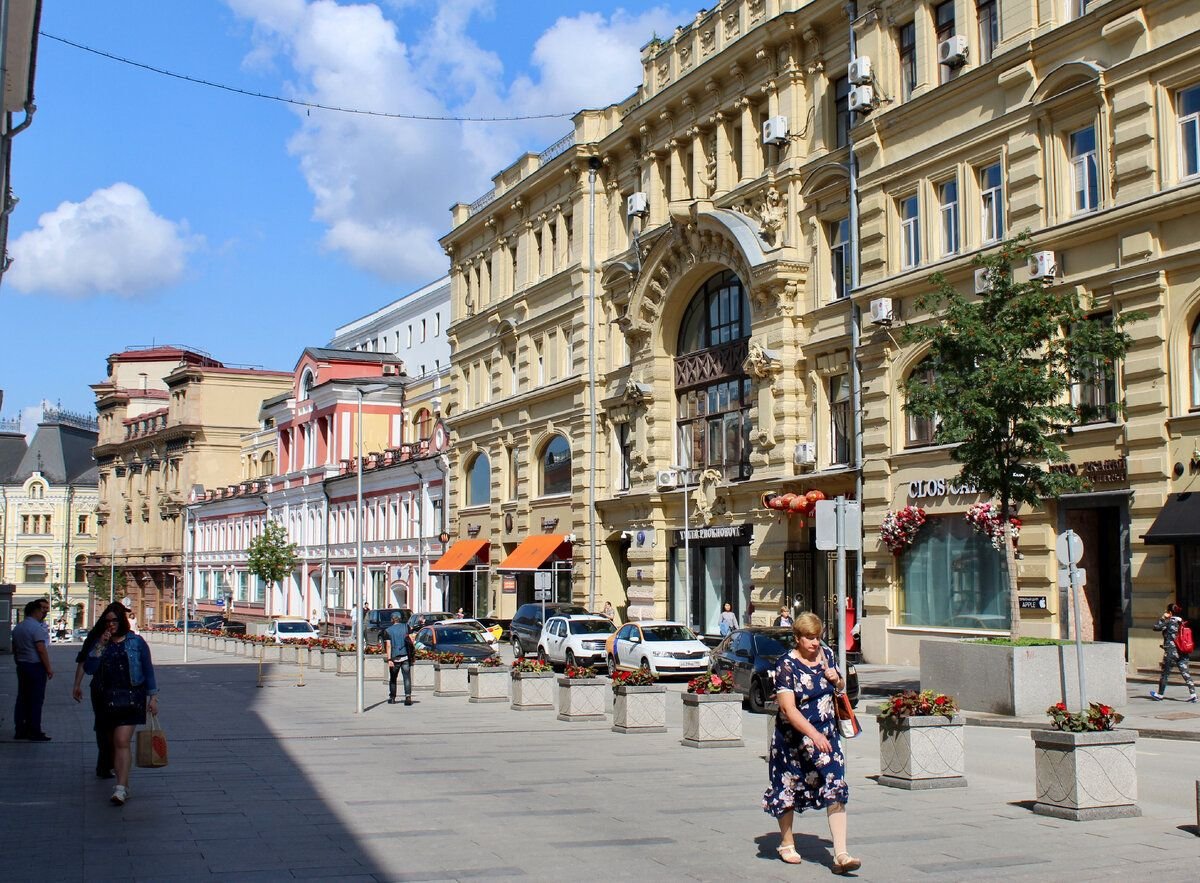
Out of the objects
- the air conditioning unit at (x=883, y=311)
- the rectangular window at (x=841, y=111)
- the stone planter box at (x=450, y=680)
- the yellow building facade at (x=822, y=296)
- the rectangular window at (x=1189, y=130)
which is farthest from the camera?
the rectangular window at (x=841, y=111)

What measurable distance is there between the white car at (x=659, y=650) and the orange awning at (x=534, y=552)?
644 inches

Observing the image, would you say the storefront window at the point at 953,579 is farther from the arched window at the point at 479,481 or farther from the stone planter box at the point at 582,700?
the arched window at the point at 479,481

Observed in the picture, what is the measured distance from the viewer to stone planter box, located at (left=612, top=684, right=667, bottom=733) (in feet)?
65.1

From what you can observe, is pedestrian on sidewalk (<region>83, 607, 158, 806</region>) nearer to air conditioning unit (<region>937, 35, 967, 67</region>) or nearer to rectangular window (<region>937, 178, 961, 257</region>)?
rectangular window (<region>937, 178, 961, 257</region>)

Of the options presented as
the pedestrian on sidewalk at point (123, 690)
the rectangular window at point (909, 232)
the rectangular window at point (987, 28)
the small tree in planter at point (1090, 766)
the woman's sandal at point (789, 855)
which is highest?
the rectangular window at point (987, 28)

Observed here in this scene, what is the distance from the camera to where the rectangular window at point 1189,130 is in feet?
83.8

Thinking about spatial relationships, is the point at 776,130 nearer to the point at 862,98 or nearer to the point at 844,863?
the point at 862,98

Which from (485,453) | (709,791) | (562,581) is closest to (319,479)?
(485,453)

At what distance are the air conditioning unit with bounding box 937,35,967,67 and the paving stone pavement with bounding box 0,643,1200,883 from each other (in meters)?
16.6

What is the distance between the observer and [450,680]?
28.3 metres

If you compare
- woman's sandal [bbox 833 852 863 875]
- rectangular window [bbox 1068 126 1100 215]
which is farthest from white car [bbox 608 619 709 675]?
woman's sandal [bbox 833 852 863 875]

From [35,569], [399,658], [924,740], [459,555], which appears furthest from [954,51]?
[35,569]

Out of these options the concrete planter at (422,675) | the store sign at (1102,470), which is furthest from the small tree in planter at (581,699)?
the store sign at (1102,470)

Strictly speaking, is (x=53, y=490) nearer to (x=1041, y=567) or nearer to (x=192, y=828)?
(x=1041, y=567)
